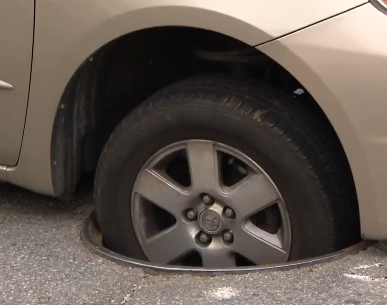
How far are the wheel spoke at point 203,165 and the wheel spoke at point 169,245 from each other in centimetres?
20

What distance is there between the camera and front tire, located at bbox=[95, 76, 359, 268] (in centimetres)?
204

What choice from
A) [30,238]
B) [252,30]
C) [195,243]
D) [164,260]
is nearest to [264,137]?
[252,30]

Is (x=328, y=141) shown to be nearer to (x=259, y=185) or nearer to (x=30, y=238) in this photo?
(x=259, y=185)

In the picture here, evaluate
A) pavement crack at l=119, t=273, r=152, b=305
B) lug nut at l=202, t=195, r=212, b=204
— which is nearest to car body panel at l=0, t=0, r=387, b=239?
lug nut at l=202, t=195, r=212, b=204

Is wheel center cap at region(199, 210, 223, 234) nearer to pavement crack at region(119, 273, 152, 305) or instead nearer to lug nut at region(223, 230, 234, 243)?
lug nut at region(223, 230, 234, 243)

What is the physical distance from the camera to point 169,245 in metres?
2.30

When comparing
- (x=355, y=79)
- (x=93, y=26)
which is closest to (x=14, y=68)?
(x=93, y=26)

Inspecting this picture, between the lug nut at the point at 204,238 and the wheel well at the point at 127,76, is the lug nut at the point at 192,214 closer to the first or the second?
the lug nut at the point at 204,238

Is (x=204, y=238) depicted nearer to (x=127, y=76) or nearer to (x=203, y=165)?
(x=203, y=165)

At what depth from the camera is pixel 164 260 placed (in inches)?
91.7

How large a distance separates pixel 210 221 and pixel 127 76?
723 millimetres

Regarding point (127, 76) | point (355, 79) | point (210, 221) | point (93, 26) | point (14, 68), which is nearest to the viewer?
point (355, 79)

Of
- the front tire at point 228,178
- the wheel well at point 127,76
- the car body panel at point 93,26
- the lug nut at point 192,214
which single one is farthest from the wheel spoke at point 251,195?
the car body panel at point 93,26

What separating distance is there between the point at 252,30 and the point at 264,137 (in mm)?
351
